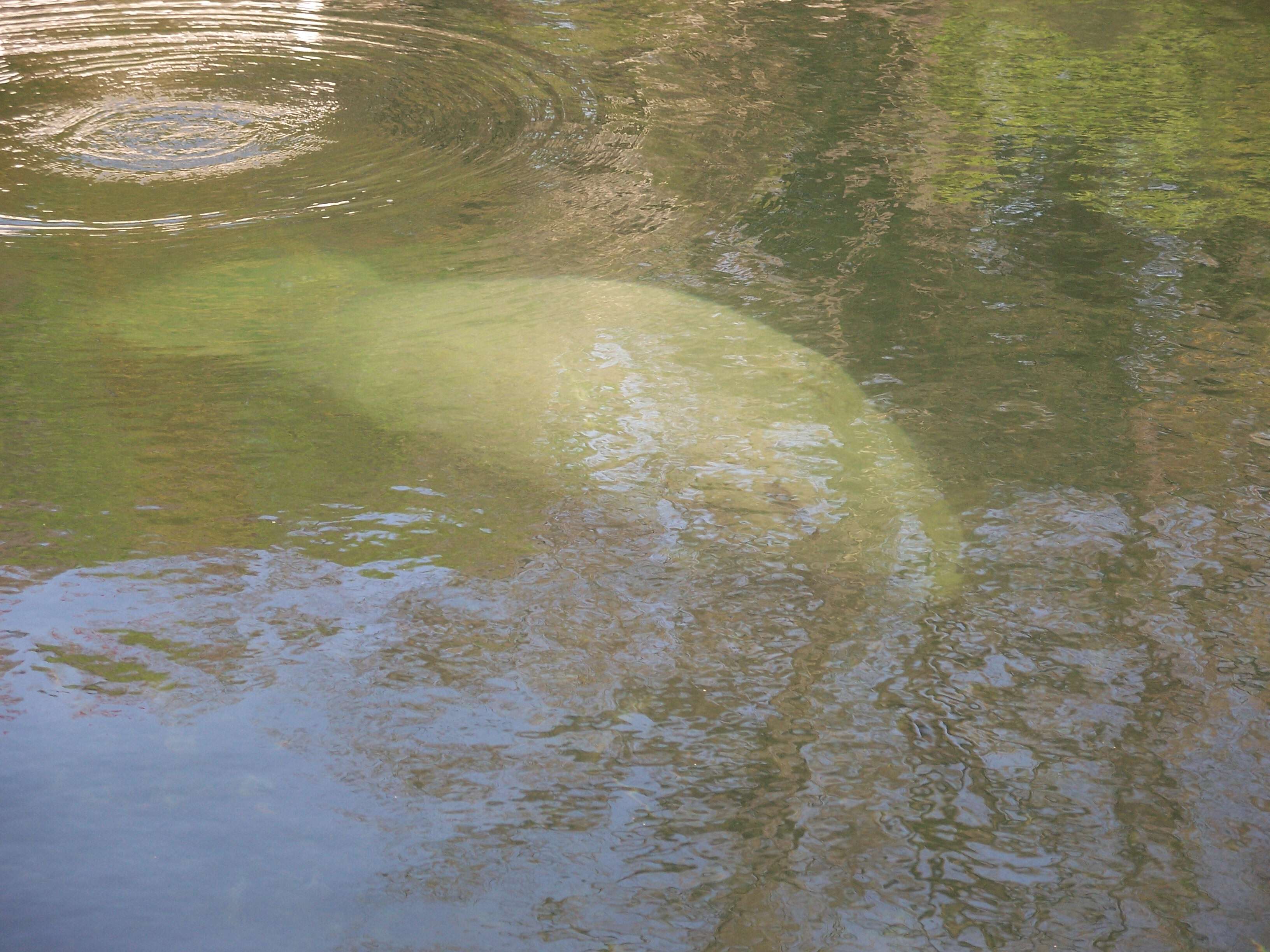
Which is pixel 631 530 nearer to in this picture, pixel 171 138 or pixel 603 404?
pixel 603 404

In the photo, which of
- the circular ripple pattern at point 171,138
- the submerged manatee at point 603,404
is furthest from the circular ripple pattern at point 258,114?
the submerged manatee at point 603,404

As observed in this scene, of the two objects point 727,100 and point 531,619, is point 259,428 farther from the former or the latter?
point 727,100

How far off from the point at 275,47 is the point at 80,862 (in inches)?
165

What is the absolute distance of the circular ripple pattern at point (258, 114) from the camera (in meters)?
3.46

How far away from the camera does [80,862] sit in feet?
4.91

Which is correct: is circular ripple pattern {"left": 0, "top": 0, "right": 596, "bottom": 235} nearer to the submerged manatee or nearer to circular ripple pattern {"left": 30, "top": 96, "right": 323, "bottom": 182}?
circular ripple pattern {"left": 30, "top": 96, "right": 323, "bottom": 182}

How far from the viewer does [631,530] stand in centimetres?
215

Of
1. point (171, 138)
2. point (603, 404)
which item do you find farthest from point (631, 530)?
point (171, 138)

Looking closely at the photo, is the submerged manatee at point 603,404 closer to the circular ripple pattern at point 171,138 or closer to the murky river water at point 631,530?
the murky river water at point 631,530

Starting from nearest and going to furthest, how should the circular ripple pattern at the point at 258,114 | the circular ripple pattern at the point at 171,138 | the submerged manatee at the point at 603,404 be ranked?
the submerged manatee at the point at 603,404
the circular ripple pattern at the point at 258,114
the circular ripple pattern at the point at 171,138

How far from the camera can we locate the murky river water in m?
1.51

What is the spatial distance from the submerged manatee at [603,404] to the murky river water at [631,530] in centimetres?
1

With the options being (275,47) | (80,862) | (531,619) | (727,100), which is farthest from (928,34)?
(80,862)

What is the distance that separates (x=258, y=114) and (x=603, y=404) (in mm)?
2322
